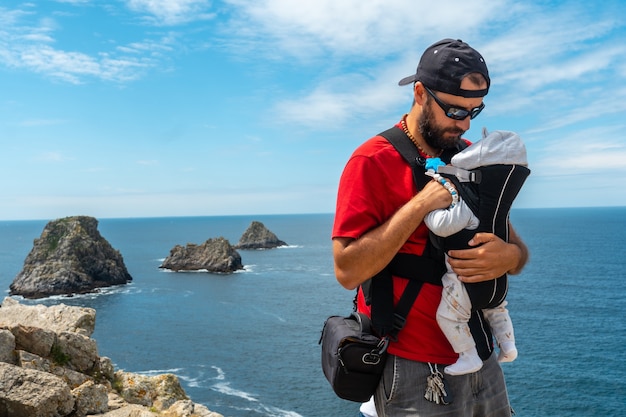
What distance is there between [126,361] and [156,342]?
6983mm

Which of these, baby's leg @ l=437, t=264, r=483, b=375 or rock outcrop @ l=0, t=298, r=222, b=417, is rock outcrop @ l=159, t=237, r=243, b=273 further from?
baby's leg @ l=437, t=264, r=483, b=375

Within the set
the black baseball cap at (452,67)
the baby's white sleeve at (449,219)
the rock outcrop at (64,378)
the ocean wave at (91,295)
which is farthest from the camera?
the ocean wave at (91,295)

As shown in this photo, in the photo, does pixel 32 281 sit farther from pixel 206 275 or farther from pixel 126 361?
pixel 126 361

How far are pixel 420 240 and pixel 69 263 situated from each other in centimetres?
9859

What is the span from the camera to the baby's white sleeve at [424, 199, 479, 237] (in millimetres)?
3070

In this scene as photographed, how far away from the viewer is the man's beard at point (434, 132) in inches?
132

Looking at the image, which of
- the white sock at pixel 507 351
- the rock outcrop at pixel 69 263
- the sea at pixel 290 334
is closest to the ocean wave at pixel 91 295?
the sea at pixel 290 334

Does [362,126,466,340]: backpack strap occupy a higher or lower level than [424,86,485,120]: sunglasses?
lower

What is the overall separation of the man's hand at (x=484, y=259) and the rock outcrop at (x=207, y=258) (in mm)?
109007

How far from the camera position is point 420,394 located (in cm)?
315

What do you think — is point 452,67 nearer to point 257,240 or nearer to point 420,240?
point 420,240

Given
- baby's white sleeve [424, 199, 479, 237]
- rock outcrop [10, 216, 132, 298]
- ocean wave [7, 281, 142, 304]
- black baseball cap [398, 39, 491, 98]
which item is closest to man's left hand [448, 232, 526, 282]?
baby's white sleeve [424, 199, 479, 237]

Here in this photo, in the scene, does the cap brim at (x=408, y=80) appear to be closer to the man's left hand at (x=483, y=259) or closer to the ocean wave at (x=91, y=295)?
the man's left hand at (x=483, y=259)

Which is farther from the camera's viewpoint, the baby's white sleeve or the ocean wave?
the ocean wave
